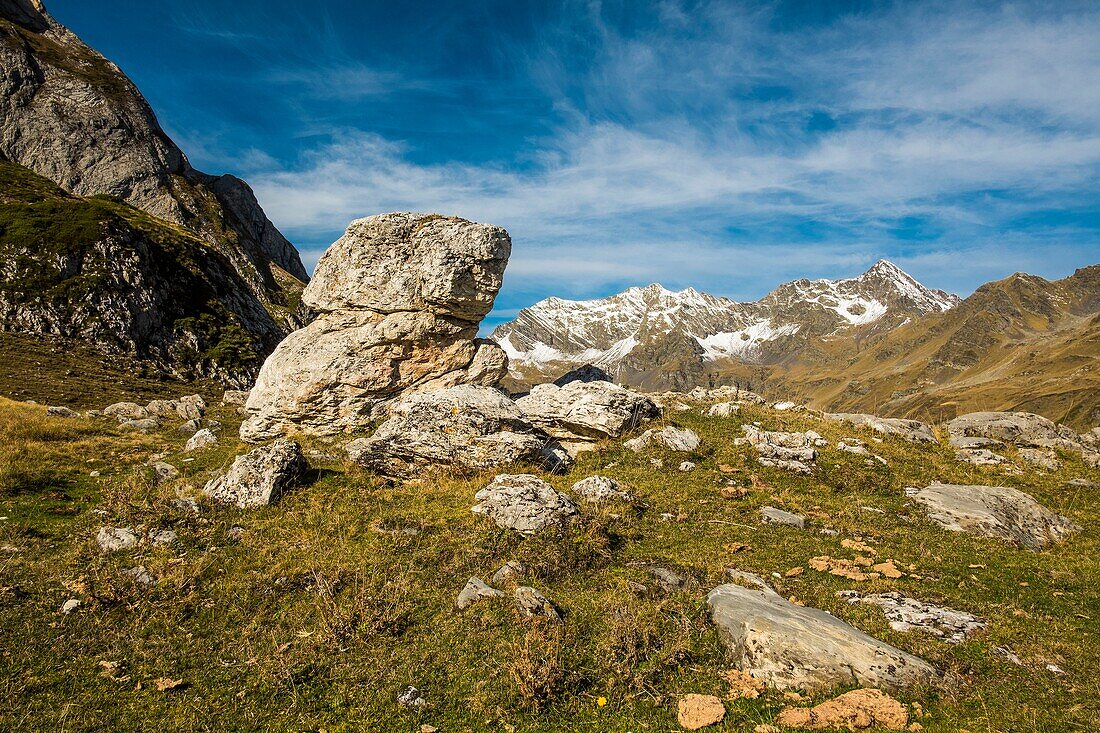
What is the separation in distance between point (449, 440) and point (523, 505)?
556cm

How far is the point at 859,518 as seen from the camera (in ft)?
55.0

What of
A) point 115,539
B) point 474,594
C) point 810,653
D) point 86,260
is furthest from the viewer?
point 86,260

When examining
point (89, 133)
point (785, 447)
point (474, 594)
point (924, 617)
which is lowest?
point (474, 594)

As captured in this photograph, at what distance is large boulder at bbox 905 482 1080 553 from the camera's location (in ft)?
51.1

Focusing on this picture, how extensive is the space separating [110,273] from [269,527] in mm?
64606

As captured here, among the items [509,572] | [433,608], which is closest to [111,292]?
[433,608]

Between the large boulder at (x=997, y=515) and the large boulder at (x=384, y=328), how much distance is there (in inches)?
834

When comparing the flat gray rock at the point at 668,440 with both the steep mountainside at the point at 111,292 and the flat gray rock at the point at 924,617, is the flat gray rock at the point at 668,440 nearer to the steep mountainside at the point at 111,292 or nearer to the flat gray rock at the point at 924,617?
the flat gray rock at the point at 924,617

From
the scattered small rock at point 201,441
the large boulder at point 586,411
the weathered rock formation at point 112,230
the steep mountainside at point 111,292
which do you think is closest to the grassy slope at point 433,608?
the scattered small rock at point 201,441

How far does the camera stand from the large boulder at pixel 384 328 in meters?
27.1

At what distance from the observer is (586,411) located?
24672 mm

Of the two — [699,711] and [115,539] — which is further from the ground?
[699,711]

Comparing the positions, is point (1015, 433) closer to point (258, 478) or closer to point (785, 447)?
point (785, 447)

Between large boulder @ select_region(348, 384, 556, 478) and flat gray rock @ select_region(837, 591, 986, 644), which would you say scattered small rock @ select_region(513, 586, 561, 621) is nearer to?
flat gray rock @ select_region(837, 591, 986, 644)
